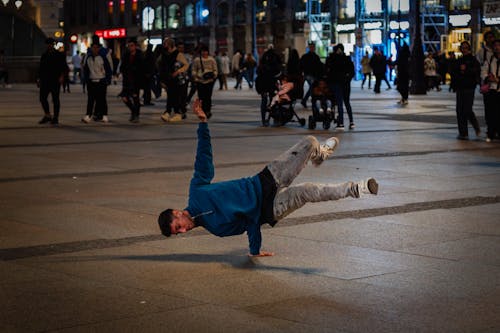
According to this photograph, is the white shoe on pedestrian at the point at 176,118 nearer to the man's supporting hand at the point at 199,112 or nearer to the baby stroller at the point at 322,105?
the baby stroller at the point at 322,105

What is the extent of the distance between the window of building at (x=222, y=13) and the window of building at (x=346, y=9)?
1791 centimetres

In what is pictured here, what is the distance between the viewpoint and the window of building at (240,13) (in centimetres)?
8488

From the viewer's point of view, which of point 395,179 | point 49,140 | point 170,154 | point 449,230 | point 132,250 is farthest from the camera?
point 49,140

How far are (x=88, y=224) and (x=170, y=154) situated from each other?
21.9ft

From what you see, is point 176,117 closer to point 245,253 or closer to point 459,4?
point 245,253

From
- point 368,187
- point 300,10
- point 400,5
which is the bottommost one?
point 368,187

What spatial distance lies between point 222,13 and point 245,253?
266 feet

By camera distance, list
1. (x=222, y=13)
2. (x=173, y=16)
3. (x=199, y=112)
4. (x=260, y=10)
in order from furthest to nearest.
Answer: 1. (x=173, y=16)
2. (x=222, y=13)
3. (x=260, y=10)
4. (x=199, y=112)

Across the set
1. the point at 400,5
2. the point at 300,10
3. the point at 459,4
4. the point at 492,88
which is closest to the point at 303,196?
the point at 492,88

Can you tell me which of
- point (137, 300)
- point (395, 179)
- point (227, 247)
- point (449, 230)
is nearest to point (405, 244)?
point (449, 230)

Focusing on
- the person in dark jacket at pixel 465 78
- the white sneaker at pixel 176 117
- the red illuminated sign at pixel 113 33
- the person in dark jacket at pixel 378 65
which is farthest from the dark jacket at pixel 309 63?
the red illuminated sign at pixel 113 33

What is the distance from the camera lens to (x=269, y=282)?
724cm

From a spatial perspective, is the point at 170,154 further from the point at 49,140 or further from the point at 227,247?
the point at 227,247

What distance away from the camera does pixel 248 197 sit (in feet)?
25.2
